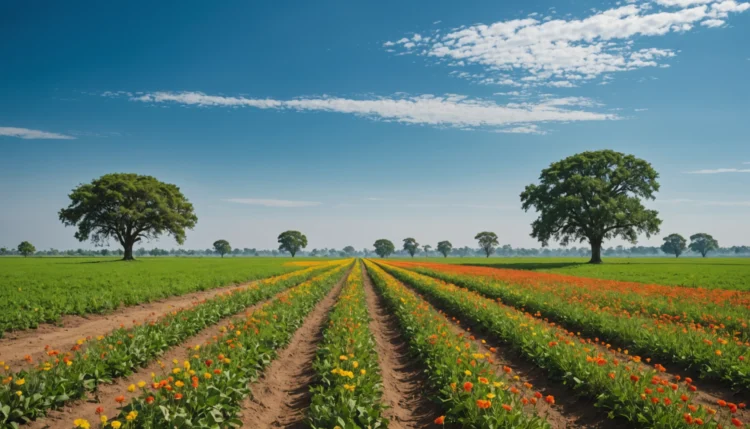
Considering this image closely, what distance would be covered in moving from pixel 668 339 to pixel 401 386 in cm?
669

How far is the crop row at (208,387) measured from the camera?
4.98 m

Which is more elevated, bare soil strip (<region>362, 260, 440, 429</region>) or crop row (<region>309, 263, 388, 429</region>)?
crop row (<region>309, 263, 388, 429</region>)

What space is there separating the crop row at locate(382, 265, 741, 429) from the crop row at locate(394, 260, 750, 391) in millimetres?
595

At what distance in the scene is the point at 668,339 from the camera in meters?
9.33

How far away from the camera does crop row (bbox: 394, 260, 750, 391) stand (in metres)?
7.81

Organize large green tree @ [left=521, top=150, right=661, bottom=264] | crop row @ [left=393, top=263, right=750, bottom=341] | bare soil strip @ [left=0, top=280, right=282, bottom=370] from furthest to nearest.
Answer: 1. large green tree @ [left=521, top=150, right=661, bottom=264]
2. crop row @ [left=393, top=263, right=750, bottom=341]
3. bare soil strip @ [left=0, top=280, right=282, bottom=370]

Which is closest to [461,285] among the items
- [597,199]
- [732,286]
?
[732,286]

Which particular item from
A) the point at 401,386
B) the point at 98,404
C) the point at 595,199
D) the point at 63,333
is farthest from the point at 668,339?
the point at 595,199

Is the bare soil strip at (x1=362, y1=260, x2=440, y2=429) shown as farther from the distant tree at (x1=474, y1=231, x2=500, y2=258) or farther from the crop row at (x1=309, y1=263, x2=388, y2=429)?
the distant tree at (x1=474, y1=231, x2=500, y2=258)

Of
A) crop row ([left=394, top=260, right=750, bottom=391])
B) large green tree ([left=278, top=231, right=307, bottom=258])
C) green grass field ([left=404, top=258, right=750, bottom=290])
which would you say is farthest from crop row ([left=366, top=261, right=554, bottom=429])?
large green tree ([left=278, top=231, right=307, bottom=258])

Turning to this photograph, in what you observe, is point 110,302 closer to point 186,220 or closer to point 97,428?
point 97,428

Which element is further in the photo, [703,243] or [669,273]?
[703,243]

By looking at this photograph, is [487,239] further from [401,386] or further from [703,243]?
[401,386]

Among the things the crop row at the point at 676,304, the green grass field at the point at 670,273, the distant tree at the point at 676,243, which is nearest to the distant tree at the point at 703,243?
the distant tree at the point at 676,243
